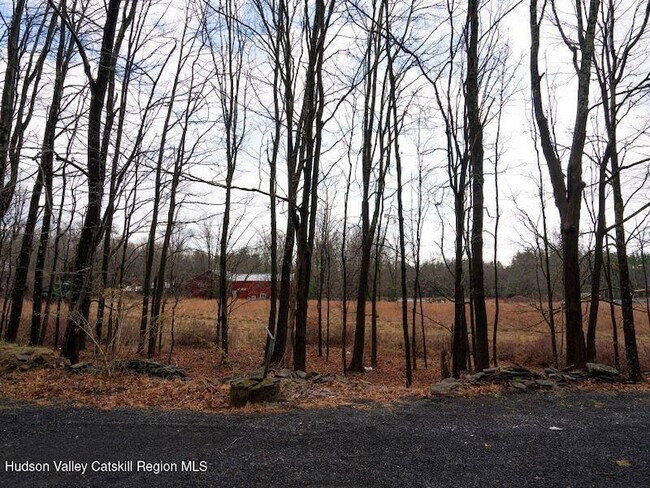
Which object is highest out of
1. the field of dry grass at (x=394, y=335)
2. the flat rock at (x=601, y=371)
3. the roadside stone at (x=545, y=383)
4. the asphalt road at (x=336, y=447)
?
the flat rock at (x=601, y=371)

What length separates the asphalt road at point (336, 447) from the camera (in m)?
3.05

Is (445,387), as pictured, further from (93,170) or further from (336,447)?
(93,170)

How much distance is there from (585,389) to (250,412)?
16.4 ft

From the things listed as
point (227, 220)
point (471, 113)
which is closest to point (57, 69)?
point (227, 220)

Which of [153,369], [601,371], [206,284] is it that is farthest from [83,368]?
[206,284]

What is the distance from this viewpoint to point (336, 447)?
12.1 ft

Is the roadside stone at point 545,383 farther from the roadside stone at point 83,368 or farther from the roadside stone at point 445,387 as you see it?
the roadside stone at point 83,368

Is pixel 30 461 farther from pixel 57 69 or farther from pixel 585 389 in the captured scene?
pixel 57 69

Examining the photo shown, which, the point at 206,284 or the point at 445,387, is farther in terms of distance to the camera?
the point at 206,284

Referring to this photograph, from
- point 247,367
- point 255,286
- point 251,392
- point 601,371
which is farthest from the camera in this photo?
point 255,286

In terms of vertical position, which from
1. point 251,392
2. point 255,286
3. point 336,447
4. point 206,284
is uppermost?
point 255,286

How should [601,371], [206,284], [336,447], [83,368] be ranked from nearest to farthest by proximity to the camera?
[336,447], [83,368], [601,371], [206,284]

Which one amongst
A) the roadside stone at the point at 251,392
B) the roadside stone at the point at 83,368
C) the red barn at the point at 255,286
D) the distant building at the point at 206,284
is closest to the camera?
the roadside stone at the point at 251,392

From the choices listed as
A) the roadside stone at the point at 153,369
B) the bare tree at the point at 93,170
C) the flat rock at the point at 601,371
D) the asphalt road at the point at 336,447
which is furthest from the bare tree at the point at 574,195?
the bare tree at the point at 93,170
